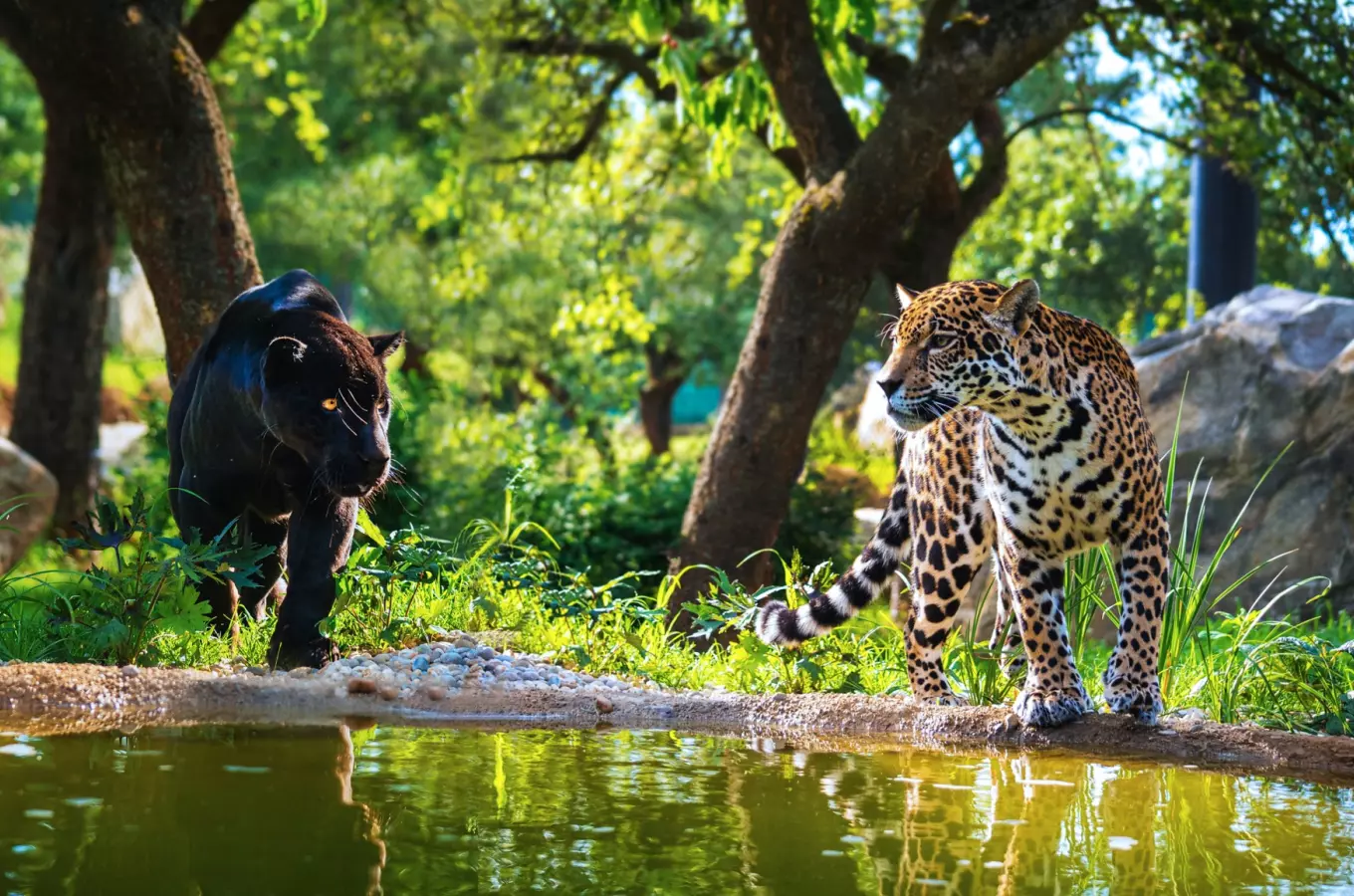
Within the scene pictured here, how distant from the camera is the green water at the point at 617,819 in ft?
12.3

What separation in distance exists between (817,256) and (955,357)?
14.5 feet

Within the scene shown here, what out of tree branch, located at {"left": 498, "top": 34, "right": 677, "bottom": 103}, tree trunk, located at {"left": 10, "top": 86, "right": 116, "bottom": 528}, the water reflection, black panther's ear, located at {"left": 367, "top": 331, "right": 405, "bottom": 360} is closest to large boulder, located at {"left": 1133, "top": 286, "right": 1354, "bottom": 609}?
tree branch, located at {"left": 498, "top": 34, "right": 677, "bottom": 103}

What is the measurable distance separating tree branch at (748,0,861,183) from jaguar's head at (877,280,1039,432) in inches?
192

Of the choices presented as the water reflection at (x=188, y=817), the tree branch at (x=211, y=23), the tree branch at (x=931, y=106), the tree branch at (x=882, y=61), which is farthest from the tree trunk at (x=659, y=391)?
the water reflection at (x=188, y=817)

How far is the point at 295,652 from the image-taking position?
257 inches

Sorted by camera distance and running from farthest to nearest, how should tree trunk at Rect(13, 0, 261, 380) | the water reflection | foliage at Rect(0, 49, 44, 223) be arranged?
1. foliage at Rect(0, 49, 44, 223)
2. tree trunk at Rect(13, 0, 261, 380)
3. the water reflection

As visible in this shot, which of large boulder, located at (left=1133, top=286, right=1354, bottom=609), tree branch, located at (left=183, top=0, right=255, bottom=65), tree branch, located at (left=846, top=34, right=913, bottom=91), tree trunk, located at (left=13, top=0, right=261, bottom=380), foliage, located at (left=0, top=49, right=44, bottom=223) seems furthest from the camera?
foliage, located at (left=0, top=49, right=44, bottom=223)

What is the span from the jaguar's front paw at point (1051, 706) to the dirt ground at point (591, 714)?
0.04 meters

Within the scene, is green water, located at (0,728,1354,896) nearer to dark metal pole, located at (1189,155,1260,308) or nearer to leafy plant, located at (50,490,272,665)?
leafy plant, located at (50,490,272,665)

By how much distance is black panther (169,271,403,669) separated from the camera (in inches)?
240

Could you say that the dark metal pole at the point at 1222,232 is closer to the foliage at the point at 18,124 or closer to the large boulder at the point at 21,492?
the large boulder at the point at 21,492

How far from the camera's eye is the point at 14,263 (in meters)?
50.4

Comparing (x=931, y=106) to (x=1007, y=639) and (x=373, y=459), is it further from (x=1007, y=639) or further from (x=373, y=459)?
(x=373, y=459)

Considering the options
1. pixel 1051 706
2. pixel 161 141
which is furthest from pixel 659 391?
pixel 1051 706
